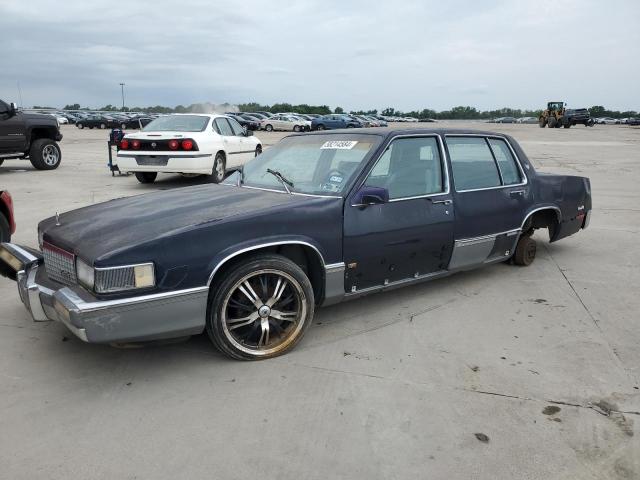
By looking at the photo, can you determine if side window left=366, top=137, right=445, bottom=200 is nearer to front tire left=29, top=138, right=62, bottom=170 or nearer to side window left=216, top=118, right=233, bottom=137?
side window left=216, top=118, right=233, bottom=137

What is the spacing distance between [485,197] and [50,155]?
1233 centimetres

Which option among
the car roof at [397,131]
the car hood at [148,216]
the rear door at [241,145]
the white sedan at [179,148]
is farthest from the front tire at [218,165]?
the car hood at [148,216]

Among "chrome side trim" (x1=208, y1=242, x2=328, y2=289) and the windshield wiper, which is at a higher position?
the windshield wiper

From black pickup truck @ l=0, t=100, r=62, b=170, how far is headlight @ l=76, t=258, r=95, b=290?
1107 cm

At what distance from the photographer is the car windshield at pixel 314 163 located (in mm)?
3764

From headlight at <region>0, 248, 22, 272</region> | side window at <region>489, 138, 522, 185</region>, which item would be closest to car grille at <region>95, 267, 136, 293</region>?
headlight at <region>0, 248, 22, 272</region>

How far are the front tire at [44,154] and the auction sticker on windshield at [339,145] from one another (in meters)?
11.3

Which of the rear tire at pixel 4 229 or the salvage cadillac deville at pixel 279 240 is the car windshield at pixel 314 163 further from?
the rear tire at pixel 4 229

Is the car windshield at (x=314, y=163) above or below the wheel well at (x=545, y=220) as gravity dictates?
above

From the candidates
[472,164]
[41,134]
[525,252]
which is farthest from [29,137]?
[525,252]

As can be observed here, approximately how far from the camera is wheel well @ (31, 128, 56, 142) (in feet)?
42.9

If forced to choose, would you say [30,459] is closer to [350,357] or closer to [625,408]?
[350,357]

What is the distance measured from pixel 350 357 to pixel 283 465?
3.64ft

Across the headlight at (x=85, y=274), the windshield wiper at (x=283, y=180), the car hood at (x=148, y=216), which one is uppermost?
the windshield wiper at (x=283, y=180)
